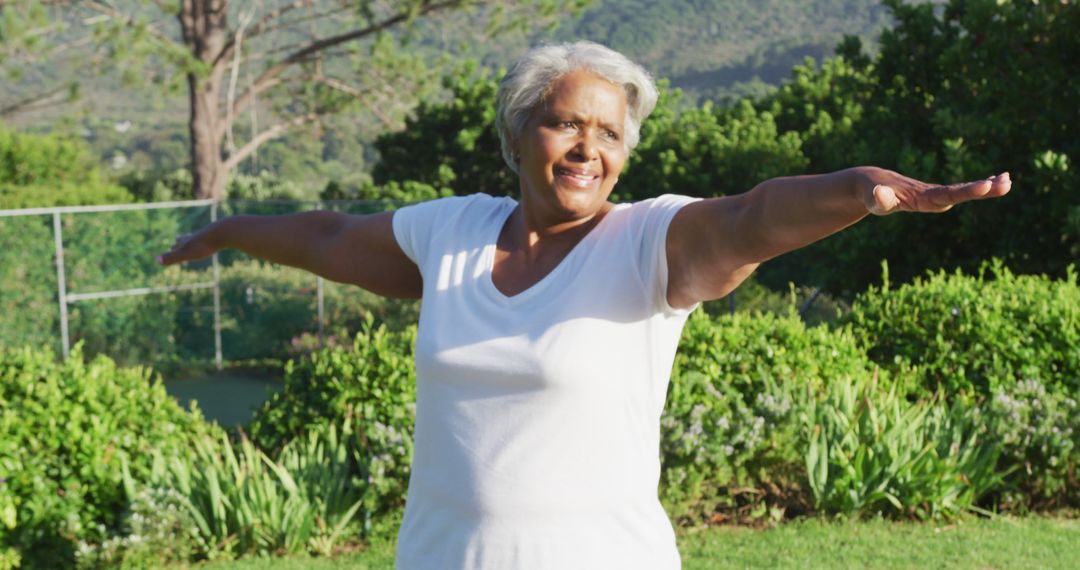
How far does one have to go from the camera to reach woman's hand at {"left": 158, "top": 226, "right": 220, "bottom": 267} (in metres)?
3.27

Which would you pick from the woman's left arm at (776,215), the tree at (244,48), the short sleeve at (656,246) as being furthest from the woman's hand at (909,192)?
the tree at (244,48)

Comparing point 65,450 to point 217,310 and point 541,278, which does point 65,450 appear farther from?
point 217,310

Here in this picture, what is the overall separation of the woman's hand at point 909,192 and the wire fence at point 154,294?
11.8 metres

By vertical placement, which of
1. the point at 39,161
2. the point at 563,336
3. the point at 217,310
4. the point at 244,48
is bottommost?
the point at 217,310

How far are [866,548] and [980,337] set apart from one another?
1814mm

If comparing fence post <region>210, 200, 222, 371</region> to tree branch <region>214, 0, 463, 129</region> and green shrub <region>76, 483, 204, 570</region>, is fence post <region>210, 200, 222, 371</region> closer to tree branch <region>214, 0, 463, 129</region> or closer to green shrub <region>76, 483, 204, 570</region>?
tree branch <region>214, 0, 463, 129</region>

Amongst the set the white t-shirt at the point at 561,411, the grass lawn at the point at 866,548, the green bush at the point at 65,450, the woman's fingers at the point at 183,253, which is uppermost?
the woman's fingers at the point at 183,253

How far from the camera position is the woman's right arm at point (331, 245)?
2857 mm

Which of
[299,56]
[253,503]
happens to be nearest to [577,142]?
[253,503]

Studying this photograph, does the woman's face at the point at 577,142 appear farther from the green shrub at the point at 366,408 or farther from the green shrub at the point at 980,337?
the green shrub at the point at 980,337

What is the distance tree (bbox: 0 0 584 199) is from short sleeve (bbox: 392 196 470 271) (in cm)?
1895

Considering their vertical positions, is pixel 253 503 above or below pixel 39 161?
below

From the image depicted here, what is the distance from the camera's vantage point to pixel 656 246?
2.22 metres

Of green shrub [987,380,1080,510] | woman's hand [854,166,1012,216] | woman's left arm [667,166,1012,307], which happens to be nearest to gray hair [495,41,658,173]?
woman's left arm [667,166,1012,307]
